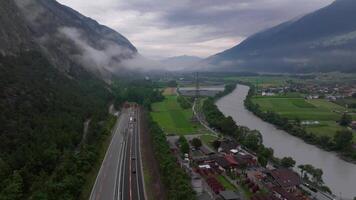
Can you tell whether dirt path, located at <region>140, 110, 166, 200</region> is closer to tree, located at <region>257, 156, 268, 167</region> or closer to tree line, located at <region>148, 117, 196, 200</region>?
tree line, located at <region>148, 117, 196, 200</region>

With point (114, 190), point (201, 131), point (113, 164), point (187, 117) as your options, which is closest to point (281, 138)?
point (201, 131)

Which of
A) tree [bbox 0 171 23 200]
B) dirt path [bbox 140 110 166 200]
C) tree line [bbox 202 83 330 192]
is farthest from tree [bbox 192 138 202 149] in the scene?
tree [bbox 0 171 23 200]

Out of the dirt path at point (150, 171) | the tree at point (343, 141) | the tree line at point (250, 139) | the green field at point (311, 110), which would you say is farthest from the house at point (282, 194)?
the green field at point (311, 110)

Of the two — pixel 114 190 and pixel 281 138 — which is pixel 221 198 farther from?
pixel 281 138

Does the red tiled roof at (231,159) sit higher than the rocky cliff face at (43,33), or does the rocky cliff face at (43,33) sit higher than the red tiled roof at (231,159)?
the rocky cliff face at (43,33)

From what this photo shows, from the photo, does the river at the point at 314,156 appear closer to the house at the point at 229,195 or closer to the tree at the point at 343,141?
the tree at the point at 343,141

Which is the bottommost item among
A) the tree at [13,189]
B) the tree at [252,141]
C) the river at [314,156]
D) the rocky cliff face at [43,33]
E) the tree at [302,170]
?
the river at [314,156]

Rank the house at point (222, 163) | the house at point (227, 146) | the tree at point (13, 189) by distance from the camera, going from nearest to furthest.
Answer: the tree at point (13, 189) → the house at point (222, 163) → the house at point (227, 146)
